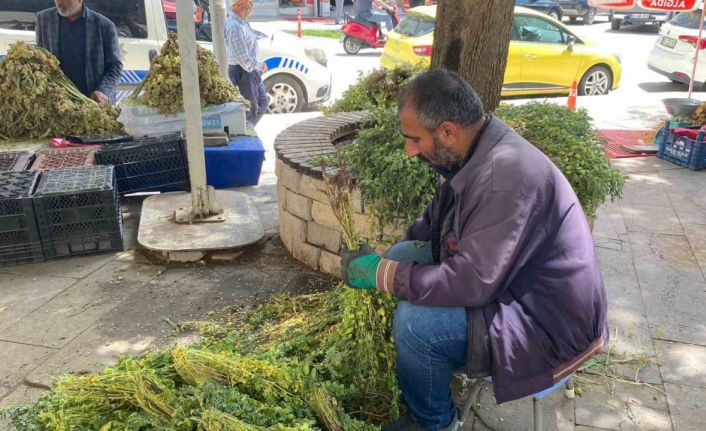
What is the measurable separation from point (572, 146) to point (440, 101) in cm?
189

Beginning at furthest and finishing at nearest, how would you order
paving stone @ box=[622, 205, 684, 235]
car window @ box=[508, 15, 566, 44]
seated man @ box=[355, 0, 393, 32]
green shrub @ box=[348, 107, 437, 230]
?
seated man @ box=[355, 0, 393, 32], car window @ box=[508, 15, 566, 44], paving stone @ box=[622, 205, 684, 235], green shrub @ box=[348, 107, 437, 230]

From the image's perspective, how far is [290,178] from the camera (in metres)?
3.99

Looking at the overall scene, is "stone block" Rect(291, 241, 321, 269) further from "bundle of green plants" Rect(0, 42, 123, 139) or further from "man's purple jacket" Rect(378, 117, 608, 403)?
"bundle of green plants" Rect(0, 42, 123, 139)

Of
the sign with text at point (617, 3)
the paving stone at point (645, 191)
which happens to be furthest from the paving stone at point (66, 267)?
the sign with text at point (617, 3)

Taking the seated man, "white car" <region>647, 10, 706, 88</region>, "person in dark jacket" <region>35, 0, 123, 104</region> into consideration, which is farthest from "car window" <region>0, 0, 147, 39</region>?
the seated man

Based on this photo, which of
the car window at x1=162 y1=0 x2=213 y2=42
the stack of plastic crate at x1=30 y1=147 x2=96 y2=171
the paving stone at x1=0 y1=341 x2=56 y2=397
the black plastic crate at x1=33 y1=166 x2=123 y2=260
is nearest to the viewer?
the paving stone at x1=0 y1=341 x2=56 y2=397

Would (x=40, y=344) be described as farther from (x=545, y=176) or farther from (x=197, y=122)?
(x=545, y=176)

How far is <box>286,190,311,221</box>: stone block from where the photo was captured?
391 cm

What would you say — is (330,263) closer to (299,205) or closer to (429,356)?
(299,205)

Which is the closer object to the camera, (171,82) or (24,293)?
(24,293)

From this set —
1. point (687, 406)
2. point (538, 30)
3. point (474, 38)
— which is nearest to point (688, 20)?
point (538, 30)

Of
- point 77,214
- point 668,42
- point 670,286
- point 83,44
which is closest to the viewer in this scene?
point 670,286

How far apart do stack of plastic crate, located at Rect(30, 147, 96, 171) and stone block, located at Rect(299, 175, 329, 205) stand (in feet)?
6.59

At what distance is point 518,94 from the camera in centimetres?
1071
